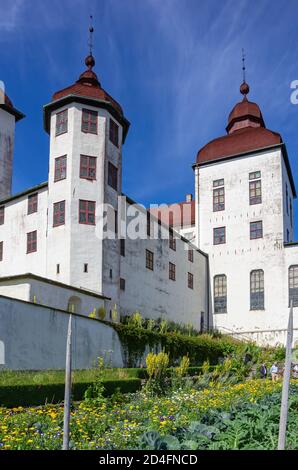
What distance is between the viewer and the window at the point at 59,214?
1070 inches

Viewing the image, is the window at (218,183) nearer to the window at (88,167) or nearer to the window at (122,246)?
the window at (122,246)

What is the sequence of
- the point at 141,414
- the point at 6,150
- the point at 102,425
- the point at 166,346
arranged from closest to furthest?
1. the point at 102,425
2. the point at 141,414
3. the point at 166,346
4. the point at 6,150

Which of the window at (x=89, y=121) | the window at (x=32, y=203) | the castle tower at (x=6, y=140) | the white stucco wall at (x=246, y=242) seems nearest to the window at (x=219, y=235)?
the white stucco wall at (x=246, y=242)

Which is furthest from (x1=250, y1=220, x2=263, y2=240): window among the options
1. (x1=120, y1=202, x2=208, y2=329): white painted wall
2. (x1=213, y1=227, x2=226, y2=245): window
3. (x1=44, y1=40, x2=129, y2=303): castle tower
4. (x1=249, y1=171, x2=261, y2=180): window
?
(x1=44, y1=40, x2=129, y2=303): castle tower

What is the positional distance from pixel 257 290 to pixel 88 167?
15.9 m

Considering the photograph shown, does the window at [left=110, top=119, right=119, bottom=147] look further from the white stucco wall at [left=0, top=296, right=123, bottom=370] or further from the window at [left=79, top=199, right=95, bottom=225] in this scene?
the white stucco wall at [left=0, top=296, right=123, bottom=370]

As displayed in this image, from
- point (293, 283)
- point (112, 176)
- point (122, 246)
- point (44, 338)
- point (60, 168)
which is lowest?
point (44, 338)

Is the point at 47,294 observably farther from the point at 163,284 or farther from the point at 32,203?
the point at 163,284

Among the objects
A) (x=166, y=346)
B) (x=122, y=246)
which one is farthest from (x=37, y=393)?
(x=122, y=246)

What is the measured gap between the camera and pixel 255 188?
Result: 39.7 meters

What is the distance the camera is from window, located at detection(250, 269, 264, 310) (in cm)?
3794

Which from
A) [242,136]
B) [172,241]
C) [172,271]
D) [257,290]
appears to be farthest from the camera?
[242,136]

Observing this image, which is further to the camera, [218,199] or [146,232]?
[218,199]

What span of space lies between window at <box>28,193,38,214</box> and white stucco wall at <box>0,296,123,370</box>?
9.50m
